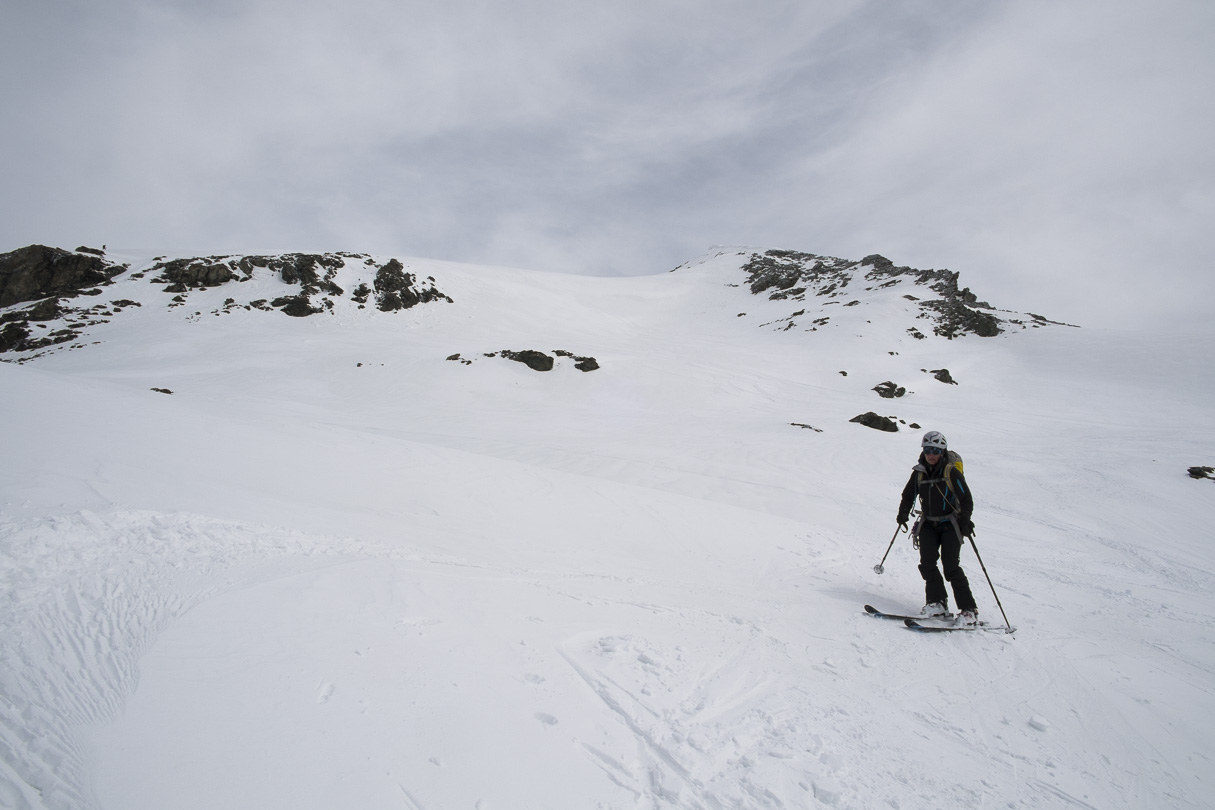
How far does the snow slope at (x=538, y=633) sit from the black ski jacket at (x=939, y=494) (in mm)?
1250

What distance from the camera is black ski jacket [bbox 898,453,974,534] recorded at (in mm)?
5453

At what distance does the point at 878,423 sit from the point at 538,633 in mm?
19003

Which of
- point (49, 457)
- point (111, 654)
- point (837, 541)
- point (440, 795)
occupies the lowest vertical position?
point (837, 541)

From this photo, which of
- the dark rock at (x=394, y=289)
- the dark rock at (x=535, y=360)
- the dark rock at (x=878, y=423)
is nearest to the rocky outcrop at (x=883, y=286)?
the dark rock at (x=878, y=423)

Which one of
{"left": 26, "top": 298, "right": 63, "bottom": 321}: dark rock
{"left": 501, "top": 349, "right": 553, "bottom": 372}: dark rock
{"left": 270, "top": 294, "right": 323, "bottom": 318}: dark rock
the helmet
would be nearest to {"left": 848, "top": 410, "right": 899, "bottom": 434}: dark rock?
the helmet

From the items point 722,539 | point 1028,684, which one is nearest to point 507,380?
point 722,539

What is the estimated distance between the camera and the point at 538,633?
12.6ft

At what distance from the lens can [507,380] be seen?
2423 cm

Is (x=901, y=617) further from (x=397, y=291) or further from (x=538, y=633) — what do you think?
(x=397, y=291)

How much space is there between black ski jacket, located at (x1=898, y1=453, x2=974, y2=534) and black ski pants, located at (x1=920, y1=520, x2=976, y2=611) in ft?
0.42

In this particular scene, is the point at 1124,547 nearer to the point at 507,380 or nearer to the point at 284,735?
the point at 284,735

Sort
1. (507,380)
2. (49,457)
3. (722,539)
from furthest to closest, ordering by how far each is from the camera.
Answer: (507,380) → (722,539) → (49,457)

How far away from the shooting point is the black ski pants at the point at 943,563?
17.3 feet

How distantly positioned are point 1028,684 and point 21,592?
7353 millimetres
